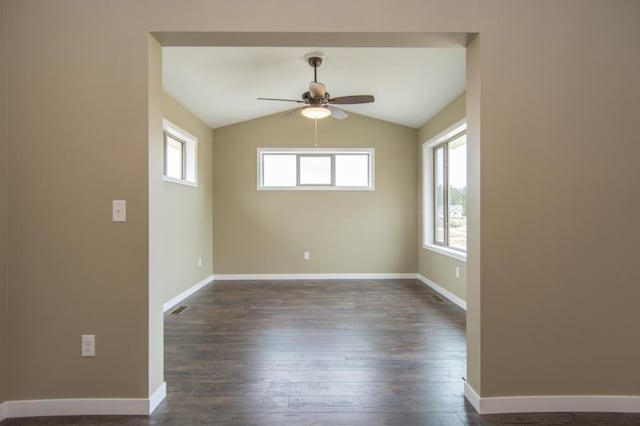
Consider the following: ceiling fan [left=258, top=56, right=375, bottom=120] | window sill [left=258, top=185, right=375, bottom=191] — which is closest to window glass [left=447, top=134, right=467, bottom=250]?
window sill [left=258, top=185, right=375, bottom=191]

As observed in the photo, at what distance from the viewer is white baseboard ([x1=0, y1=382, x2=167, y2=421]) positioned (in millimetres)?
1861

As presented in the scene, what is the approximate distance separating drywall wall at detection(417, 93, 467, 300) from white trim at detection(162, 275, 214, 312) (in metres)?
3.47

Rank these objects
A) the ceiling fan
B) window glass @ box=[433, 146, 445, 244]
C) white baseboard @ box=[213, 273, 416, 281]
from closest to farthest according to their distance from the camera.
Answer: the ceiling fan < window glass @ box=[433, 146, 445, 244] < white baseboard @ box=[213, 273, 416, 281]

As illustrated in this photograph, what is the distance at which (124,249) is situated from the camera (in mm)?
1878

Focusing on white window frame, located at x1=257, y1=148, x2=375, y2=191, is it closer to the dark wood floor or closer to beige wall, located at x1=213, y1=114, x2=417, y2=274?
beige wall, located at x1=213, y1=114, x2=417, y2=274

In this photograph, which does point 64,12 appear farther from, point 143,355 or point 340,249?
point 340,249

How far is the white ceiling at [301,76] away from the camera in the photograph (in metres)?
3.18

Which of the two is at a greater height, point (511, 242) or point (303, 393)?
point (511, 242)

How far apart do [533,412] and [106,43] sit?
328 cm

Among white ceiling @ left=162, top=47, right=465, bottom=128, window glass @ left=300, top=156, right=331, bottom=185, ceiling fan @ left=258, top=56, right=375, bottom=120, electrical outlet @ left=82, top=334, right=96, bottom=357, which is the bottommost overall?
electrical outlet @ left=82, top=334, right=96, bottom=357

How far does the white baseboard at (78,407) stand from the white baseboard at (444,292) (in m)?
3.46

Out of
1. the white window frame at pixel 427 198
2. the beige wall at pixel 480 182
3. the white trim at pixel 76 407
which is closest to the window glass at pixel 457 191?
the white window frame at pixel 427 198

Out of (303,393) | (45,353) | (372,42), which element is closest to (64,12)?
(372,42)

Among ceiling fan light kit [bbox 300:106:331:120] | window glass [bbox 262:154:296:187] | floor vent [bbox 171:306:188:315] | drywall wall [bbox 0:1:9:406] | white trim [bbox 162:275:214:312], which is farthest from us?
window glass [bbox 262:154:296:187]
